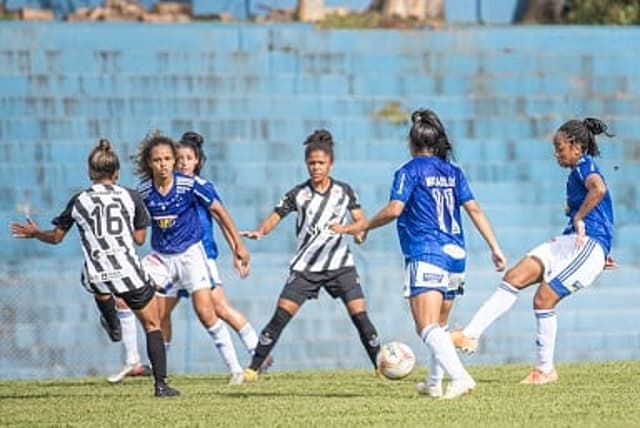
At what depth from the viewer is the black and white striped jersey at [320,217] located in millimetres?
14453

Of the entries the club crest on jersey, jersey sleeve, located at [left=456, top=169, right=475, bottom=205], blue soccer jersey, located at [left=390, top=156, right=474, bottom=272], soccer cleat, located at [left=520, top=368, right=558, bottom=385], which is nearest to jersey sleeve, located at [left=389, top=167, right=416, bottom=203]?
blue soccer jersey, located at [left=390, top=156, right=474, bottom=272]

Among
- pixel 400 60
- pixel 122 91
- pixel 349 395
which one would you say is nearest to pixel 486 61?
pixel 400 60

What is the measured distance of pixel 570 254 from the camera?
1260cm

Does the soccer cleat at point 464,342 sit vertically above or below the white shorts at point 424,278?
below

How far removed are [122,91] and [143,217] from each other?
834 centimetres

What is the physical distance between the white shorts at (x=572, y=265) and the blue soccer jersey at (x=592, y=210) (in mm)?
72

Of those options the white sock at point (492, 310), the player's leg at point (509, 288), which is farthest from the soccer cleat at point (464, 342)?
the player's leg at point (509, 288)

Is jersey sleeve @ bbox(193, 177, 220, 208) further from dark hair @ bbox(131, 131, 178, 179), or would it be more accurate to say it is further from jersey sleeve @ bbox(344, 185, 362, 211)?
jersey sleeve @ bbox(344, 185, 362, 211)

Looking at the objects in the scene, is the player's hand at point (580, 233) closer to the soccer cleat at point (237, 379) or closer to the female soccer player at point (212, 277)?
the soccer cleat at point (237, 379)

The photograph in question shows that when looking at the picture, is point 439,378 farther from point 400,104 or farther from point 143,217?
point 400,104

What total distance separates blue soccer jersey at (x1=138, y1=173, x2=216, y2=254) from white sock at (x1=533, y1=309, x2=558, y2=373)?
2623 mm

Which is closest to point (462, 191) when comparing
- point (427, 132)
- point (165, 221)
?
point (427, 132)

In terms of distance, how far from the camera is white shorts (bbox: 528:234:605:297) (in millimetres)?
12578

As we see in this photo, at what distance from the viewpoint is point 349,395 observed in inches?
483
